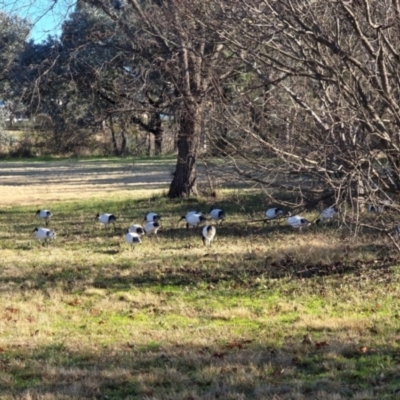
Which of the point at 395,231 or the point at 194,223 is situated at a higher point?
the point at 395,231

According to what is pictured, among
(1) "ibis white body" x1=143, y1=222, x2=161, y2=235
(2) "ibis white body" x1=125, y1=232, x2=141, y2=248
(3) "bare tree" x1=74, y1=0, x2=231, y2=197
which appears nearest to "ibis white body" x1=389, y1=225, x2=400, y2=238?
(3) "bare tree" x1=74, y1=0, x2=231, y2=197

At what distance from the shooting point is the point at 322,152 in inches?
329

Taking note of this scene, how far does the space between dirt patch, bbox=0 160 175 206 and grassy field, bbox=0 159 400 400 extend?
10362mm

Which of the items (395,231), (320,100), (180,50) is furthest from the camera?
(180,50)

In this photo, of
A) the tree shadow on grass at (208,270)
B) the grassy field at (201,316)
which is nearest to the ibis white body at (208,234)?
the grassy field at (201,316)

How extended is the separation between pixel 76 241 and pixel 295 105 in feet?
22.7

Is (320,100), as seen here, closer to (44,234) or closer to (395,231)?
(395,231)

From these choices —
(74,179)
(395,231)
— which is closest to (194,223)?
(395,231)

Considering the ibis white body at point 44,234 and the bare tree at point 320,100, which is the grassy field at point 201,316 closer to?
the ibis white body at point 44,234

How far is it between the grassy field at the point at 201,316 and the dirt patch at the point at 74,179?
10.4 metres

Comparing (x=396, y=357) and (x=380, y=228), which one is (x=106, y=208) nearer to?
(x=380, y=228)

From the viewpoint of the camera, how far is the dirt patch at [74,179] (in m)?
26.3

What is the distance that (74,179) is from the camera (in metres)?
33.1

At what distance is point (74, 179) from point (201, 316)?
25.2 metres
